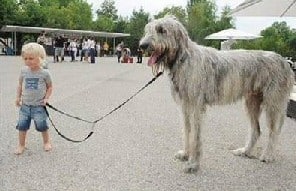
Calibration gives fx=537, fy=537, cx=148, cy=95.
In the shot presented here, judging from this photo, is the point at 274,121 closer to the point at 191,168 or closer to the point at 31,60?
the point at 191,168

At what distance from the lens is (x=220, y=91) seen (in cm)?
702

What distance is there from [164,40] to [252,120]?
2.27 meters

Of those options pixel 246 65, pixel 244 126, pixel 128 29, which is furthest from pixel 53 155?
pixel 128 29

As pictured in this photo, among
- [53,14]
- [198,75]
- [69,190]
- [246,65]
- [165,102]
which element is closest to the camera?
[69,190]

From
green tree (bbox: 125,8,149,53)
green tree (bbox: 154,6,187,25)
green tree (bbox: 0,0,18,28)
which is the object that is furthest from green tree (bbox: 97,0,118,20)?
green tree (bbox: 0,0,18,28)

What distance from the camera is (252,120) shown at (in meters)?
7.97

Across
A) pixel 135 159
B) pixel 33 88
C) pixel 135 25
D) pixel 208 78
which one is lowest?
pixel 135 159

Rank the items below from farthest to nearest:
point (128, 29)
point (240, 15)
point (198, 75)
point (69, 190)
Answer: point (128, 29) < point (240, 15) < point (198, 75) < point (69, 190)

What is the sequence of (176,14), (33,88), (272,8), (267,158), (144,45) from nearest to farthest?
(144,45) → (267,158) → (33,88) → (272,8) → (176,14)

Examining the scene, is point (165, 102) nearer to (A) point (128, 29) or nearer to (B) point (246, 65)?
(B) point (246, 65)

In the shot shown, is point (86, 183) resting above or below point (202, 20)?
below

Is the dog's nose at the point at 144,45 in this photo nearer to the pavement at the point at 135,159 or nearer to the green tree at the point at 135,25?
the pavement at the point at 135,159

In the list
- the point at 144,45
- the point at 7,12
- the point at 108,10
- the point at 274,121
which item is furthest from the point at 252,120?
the point at 108,10

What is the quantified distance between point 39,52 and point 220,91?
2.52 m
